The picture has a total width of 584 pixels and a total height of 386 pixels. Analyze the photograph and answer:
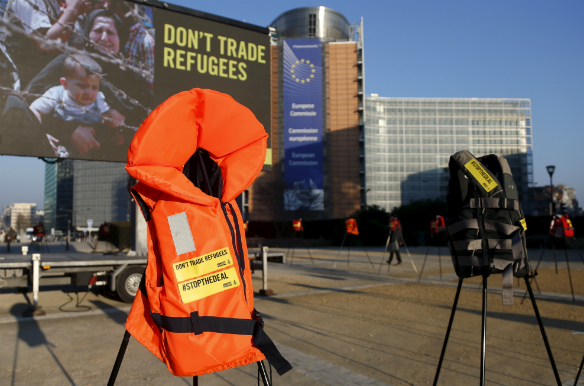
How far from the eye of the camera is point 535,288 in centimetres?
1108

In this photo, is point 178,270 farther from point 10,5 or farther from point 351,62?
point 351,62

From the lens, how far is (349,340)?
5977 millimetres

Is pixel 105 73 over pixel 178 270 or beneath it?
over

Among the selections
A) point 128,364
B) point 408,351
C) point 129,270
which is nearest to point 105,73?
point 129,270

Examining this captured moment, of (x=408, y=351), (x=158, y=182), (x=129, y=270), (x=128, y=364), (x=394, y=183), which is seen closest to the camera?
(x=158, y=182)

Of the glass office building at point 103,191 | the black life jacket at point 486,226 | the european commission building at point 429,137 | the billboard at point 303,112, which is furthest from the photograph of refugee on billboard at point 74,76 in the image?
the glass office building at point 103,191

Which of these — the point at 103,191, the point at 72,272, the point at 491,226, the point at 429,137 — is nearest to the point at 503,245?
the point at 491,226

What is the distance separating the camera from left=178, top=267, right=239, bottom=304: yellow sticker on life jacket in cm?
209

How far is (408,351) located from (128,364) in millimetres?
3244

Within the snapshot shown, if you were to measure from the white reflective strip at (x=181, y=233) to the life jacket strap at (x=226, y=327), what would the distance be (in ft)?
0.99

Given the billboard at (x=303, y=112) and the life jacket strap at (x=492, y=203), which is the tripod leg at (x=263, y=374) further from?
the billboard at (x=303, y=112)

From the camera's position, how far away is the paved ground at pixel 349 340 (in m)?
4.49

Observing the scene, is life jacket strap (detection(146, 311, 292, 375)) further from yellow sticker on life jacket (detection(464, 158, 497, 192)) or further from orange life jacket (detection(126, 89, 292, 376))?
yellow sticker on life jacket (detection(464, 158, 497, 192))

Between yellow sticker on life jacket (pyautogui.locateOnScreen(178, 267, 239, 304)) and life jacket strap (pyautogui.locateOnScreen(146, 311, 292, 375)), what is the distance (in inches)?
3.3
